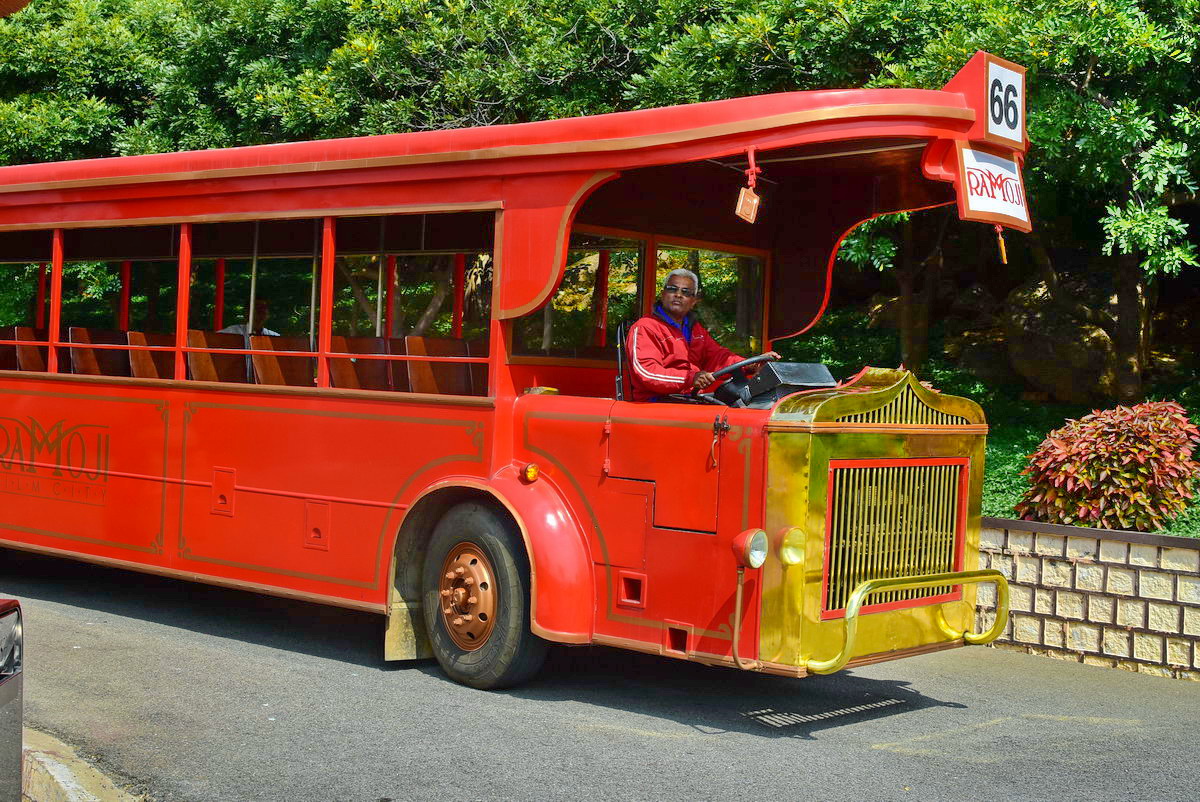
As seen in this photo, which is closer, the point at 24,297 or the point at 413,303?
the point at 413,303

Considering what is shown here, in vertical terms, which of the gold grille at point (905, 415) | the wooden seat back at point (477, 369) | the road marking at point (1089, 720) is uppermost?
the wooden seat back at point (477, 369)

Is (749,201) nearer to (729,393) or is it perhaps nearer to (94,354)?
(729,393)

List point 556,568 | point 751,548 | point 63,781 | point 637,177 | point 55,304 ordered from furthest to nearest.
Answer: point 55,304 → point 637,177 → point 556,568 → point 751,548 → point 63,781

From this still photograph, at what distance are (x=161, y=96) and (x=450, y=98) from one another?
489cm

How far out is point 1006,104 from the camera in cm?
641

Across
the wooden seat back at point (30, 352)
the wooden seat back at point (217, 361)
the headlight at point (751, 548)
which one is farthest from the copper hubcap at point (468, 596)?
the wooden seat back at point (30, 352)

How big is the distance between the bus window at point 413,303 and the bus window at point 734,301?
4.75ft

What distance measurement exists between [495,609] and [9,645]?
3.34 meters

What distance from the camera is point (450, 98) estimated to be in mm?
13258

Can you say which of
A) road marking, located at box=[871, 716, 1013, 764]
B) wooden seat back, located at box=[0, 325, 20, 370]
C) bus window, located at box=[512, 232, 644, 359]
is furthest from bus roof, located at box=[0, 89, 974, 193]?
road marking, located at box=[871, 716, 1013, 764]

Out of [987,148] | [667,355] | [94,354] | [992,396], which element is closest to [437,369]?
[667,355]

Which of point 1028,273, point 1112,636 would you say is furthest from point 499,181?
point 1028,273

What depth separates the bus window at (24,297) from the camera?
9.34 m

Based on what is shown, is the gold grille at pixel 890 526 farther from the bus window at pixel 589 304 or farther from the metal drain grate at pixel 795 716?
the bus window at pixel 589 304
